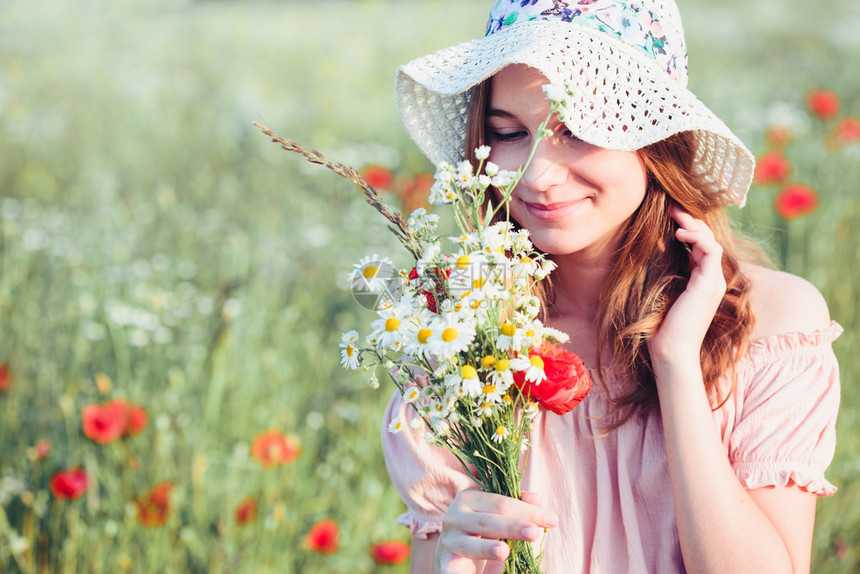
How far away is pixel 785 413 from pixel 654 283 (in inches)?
14.7

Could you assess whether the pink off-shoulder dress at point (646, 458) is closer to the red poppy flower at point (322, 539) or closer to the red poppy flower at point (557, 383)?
the red poppy flower at point (557, 383)

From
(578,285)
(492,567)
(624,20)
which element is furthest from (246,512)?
(624,20)

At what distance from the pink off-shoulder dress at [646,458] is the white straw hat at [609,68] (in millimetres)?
412

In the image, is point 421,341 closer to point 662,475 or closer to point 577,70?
point 577,70

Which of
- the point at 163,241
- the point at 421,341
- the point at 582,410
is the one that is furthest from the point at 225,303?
the point at 421,341

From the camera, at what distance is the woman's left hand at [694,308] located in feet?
4.93

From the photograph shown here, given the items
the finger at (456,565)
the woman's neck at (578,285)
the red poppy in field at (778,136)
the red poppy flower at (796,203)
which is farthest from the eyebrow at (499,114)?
the red poppy in field at (778,136)

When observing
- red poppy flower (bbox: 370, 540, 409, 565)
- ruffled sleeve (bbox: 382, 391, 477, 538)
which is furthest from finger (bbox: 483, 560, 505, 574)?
red poppy flower (bbox: 370, 540, 409, 565)

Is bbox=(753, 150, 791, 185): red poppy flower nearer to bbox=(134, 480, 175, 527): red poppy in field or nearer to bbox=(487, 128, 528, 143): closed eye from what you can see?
bbox=(487, 128, 528, 143): closed eye

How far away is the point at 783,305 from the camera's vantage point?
174cm

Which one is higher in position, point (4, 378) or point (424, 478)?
point (424, 478)

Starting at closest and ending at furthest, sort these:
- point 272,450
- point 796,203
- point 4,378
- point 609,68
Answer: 1. point 609,68
2. point 272,450
3. point 4,378
4. point 796,203

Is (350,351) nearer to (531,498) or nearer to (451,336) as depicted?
(451,336)

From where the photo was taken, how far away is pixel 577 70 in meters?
1.51
